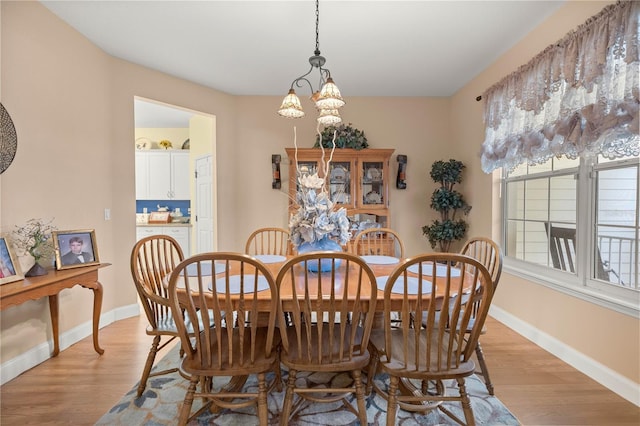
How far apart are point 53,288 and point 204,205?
2.48 metres

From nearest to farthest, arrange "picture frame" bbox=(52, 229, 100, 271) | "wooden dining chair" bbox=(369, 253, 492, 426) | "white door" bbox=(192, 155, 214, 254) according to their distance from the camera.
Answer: "wooden dining chair" bbox=(369, 253, 492, 426) < "picture frame" bbox=(52, 229, 100, 271) < "white door" bbox=(192, 155, 214, 254)

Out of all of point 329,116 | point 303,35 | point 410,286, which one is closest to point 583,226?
point 410,286

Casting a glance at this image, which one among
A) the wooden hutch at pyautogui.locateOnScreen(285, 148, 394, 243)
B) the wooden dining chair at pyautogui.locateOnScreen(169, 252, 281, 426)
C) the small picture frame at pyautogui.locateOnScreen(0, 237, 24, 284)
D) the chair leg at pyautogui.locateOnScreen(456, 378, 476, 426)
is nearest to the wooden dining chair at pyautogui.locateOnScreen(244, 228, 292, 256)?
the wooden hutch at pyautogui.locateOnScreen(285, 148, 394, 243)

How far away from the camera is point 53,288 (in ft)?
6.30

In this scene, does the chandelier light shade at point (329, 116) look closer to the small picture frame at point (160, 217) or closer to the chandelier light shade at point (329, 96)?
the chandelier light shade at point (329, 96)

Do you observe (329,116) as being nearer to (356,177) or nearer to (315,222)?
(315,222)

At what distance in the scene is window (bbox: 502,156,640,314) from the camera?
1.82m

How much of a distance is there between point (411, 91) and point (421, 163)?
3.00 ft

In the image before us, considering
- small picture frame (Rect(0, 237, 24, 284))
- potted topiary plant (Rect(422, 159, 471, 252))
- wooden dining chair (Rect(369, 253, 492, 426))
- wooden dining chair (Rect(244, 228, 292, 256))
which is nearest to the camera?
wooden dining chair (Rect(369, 253, 492, 426))

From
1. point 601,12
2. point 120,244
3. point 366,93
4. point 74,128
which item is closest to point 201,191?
point 120,244

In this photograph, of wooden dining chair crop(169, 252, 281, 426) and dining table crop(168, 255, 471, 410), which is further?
dining table crop(168, 255, 471, 410)

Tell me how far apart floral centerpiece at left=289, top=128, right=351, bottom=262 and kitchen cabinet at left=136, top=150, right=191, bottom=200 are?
3811 millimetres

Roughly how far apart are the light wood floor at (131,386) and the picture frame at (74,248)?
0.70m

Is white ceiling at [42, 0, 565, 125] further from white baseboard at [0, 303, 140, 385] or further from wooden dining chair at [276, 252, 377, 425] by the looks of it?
white baseboard at [0, 303, 140, 385]
